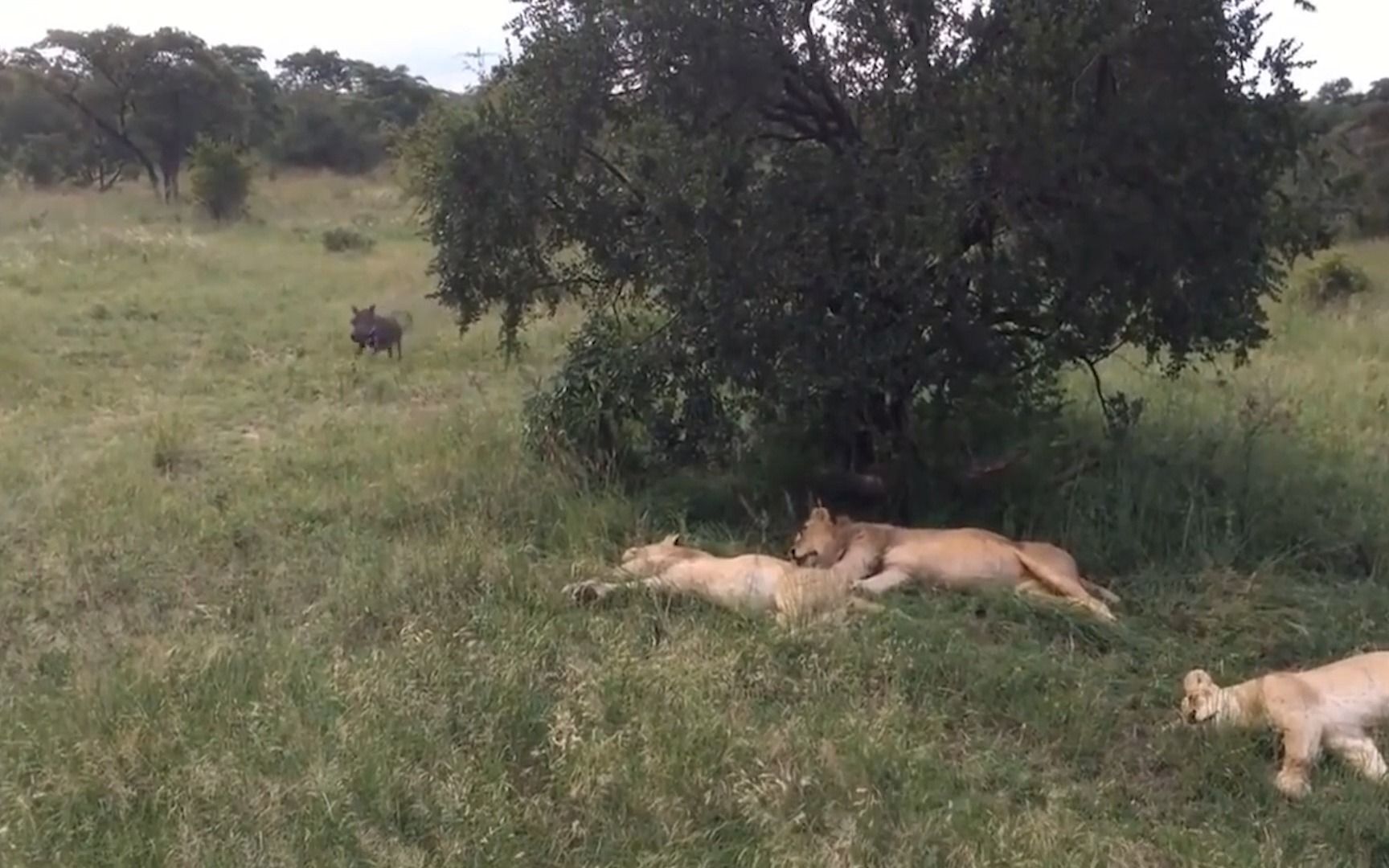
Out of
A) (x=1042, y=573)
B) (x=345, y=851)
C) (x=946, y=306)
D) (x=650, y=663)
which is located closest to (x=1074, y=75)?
(x=946, y=306)

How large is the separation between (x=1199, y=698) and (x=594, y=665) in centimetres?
177

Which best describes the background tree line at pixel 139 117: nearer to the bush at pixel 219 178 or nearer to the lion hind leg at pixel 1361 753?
the bush at pixel 219 178

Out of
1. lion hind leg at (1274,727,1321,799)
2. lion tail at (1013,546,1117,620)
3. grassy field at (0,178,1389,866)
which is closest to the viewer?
grassy field at (0,178,1389,866)

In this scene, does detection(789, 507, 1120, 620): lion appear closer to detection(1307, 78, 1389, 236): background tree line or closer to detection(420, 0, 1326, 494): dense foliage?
detection(420, 0, 1326, 494): dense foliage

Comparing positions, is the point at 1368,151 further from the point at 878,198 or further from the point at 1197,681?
the point at 1197,681

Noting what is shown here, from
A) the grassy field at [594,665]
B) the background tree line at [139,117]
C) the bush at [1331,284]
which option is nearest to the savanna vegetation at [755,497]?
the grassy field at [594,665]

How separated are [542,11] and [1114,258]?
279 cm

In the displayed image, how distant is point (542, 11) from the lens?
6406mm

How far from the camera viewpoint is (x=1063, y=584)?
4906 millimetres

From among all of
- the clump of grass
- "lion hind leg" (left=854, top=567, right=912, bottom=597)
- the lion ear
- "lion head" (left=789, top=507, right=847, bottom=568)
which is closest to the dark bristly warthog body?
the clump of grass

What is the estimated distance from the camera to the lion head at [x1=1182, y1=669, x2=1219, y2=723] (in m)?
3.97

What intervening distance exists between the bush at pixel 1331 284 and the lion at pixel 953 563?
27.4 ft

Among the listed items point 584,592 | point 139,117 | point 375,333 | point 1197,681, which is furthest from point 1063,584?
point 139,117

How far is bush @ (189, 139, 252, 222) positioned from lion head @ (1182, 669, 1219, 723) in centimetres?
1874
